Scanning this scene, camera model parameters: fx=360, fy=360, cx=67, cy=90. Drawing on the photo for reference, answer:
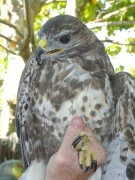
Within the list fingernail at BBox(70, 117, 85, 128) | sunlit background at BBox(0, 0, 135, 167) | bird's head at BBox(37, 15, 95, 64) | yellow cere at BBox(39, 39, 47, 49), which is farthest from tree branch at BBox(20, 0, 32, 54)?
fingernail at BBox(70, 117, 85, 128)

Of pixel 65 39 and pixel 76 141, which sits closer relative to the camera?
pixel 76 141

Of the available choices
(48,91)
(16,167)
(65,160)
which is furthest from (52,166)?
(16,167)

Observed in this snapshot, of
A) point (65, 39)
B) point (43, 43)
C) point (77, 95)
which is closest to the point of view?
point (77, 95)

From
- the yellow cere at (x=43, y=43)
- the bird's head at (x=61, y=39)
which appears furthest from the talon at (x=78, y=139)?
the yellow cere at (x=43, y=43)

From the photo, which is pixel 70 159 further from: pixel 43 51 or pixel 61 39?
pixel 61 39

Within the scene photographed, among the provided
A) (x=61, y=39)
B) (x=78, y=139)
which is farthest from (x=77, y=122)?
(x=61, y=39)

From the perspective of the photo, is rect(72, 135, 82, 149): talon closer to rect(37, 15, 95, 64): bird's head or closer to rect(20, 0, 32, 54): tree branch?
rect(37, 15, 95, 64): bird's head

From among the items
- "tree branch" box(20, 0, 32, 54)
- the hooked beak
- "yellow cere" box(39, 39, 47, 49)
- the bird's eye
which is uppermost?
"tree branch" box(20, 0, 32, 54)
